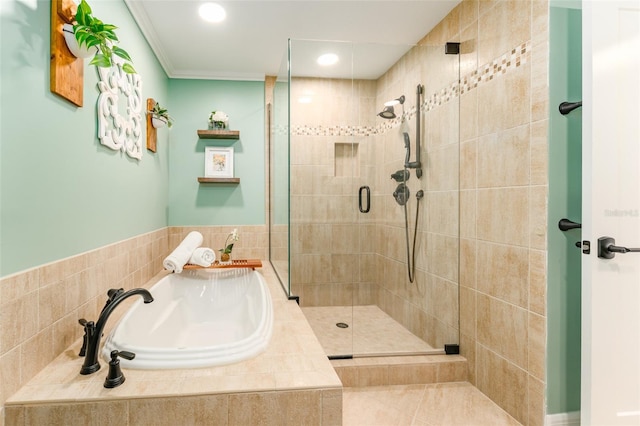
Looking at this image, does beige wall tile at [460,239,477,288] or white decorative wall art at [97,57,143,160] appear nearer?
white decorative wall art at [97,57,143,160]

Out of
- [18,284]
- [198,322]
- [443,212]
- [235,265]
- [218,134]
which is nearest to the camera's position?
[18,284]

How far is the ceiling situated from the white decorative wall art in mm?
527

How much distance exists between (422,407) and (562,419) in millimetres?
675

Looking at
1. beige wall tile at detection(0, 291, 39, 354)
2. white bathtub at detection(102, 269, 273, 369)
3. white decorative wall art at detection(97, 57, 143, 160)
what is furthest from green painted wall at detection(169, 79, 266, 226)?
beige wall tile at detection(0, 291, 39, 354)

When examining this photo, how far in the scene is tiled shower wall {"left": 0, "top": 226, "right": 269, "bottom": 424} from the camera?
3.94ft

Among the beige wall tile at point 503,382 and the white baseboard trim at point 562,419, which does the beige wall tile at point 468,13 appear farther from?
the white baseboard trim at point 562,419

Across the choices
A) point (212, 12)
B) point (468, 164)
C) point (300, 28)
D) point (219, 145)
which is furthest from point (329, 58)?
point (219, 145)

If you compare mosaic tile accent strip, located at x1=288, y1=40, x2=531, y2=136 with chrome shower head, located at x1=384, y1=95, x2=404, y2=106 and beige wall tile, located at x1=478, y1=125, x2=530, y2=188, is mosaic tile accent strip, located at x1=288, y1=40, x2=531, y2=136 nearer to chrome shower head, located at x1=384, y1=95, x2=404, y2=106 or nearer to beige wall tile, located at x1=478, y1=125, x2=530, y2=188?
chrome shower head, located at x1=384, y1=95, x2=404, y2=106

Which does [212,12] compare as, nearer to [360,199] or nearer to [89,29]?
[89,29]

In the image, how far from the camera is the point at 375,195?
8.70ft

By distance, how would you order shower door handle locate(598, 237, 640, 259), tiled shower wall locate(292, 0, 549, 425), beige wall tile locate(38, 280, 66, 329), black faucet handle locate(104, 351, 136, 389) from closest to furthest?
black faucet handle locate(104, 351, 136, 389), beige wall tile locate(38, 280, 66, 329), shower door handle locate(598, 237, 640, 259), tiled shower wall locate(292, 0, 549, 425)

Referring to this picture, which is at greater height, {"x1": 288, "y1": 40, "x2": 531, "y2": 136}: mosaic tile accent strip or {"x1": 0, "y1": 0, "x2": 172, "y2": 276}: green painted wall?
{"x1": 288, "y1": 40, "x2": 531, "y2": 136}: mosaic tile accent strip

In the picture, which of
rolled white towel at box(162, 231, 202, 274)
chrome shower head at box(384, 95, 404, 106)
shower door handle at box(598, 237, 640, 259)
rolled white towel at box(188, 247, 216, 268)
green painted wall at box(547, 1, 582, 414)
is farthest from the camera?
rolled white towel at box(188, 247, 216, 268)

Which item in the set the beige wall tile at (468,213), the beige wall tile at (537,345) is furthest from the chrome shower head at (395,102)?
the beige wall tile at (537,345)
